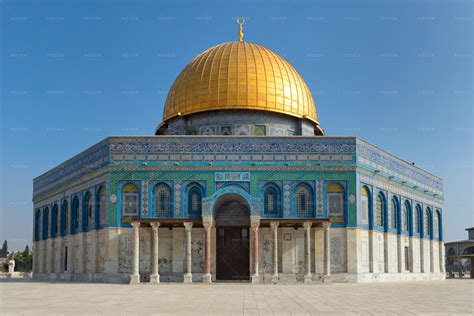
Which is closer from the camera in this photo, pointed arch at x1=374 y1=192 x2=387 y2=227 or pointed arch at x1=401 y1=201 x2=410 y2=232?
pointed arch at x1=374 y1=192 x2=387 y2=227

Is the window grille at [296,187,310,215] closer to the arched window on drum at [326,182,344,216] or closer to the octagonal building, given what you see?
the octagonal building

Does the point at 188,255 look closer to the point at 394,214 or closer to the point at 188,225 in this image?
the point at 188,225

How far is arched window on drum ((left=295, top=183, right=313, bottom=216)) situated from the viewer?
2828 cm

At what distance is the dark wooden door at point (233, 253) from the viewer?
94.3ft

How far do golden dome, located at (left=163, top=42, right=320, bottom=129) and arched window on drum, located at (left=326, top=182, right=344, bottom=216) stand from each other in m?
5.67

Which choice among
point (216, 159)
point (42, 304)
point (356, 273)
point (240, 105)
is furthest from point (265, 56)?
point (42, 304)

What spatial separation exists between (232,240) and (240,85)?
27.0 feet

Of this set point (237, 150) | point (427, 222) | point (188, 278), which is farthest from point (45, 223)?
point (427, 222)

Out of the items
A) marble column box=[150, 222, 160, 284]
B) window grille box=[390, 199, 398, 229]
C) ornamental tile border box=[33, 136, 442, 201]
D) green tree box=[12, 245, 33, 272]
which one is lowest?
green tree box=[12, 245, 33, 272]

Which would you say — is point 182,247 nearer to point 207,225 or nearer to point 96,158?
point 207,225

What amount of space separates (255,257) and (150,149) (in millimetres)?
6994

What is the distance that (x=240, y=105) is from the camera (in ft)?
104

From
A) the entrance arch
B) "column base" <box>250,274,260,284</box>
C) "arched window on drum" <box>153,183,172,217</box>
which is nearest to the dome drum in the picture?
the entrance arch

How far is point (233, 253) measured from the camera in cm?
2894
